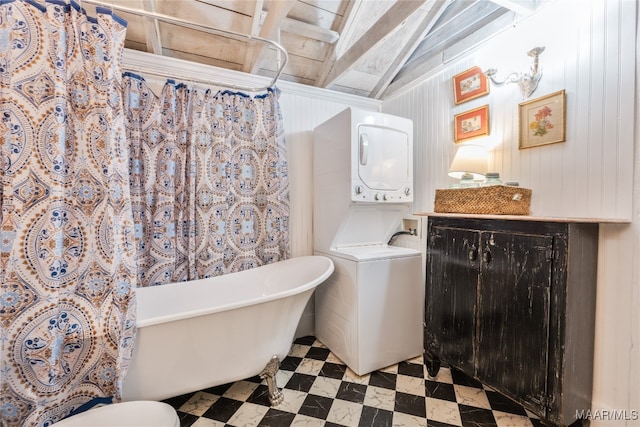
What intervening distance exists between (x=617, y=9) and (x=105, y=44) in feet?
8.03

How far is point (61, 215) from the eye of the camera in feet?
Answer: 3.80

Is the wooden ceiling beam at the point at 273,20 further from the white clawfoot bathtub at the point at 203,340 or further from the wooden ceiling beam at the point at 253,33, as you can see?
the white clawfoot bathtub at the point at 203,340

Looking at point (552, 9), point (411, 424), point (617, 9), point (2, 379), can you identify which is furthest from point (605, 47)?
point (2, 379)

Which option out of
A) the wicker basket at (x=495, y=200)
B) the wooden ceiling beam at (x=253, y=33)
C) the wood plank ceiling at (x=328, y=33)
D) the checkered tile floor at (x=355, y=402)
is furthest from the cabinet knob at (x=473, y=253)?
the wooden ceiling beam at (x=253, y=33)

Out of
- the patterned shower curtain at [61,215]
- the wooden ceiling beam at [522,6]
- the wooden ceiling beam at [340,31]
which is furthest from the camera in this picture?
the wooden ceiling beam at [340,31]

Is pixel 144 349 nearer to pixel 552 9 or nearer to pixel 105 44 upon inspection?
pixel 105 44

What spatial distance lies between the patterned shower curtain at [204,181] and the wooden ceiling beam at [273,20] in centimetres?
31

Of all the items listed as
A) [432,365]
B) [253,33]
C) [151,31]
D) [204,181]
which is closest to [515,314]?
[432,365]

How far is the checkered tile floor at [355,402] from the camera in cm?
145

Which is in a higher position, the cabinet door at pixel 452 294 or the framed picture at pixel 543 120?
the framed picture at pixel 543 120

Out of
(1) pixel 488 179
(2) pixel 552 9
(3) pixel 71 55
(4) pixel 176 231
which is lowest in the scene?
(4) pixel 176 231

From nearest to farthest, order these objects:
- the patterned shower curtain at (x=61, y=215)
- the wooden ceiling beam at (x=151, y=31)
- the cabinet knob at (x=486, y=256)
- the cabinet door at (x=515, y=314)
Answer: the patterned shower curtain at (x=61, y=215) → the cabinet door at (x=515, y=314) → the cabinet knob at (x=486, y=256) → the wooden ceiling beam at (x=151, y=31)

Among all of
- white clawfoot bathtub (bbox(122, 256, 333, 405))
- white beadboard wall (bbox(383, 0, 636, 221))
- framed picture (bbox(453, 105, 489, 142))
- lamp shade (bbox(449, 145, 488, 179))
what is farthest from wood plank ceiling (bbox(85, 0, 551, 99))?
white clawfoot bathtub (bbox(122, 256, 333, 405))

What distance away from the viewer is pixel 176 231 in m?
1.93
